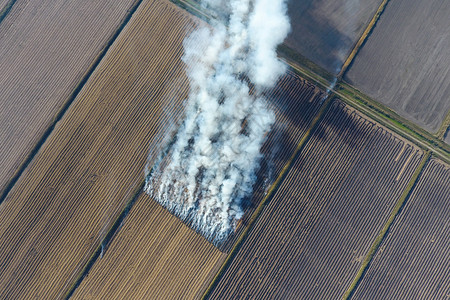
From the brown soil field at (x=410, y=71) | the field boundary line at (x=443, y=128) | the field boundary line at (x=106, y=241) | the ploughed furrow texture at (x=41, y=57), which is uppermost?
the brown soil field at (x=410, y=71)

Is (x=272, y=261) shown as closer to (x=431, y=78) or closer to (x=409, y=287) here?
(x=409, y=287)

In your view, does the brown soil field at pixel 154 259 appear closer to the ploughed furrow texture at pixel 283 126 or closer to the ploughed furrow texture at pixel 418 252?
the ploughed furrow texture at pixel 283 126

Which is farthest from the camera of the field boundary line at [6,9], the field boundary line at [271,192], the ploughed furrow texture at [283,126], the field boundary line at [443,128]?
the field boundary line at [6,9]

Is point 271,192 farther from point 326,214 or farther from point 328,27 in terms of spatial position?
point 328,27

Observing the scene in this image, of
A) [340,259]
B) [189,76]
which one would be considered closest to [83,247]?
[189,76]

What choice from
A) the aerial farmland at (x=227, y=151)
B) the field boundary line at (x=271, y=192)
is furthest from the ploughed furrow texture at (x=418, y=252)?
the field boundary line at (x=271, y=192)

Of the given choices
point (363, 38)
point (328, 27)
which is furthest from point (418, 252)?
point (328, 27)
